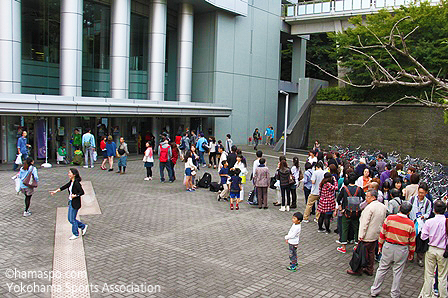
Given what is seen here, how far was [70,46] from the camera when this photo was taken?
21.0 metres

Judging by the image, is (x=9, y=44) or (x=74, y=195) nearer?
(x=74, y=195)

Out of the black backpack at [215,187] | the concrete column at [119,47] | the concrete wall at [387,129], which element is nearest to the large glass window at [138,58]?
the concrete column at [119,47]

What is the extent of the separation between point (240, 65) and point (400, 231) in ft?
84.7

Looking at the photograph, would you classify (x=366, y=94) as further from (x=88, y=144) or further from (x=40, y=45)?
(x=40, y=45)

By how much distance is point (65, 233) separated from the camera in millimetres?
9938

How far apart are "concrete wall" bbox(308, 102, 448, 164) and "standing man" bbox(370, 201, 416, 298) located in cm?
1957

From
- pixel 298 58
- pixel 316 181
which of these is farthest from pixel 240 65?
pixel 316 181

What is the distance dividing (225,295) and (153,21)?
2185 cm

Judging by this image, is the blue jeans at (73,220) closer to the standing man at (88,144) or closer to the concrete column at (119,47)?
the standing man at (88,144)

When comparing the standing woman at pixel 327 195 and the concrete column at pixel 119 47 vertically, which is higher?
the concrete column at pixel 119 47

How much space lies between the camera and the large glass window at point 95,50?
985 inches

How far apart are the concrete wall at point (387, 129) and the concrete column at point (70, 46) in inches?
647

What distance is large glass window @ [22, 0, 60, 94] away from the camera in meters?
22.6

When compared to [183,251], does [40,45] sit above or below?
above
